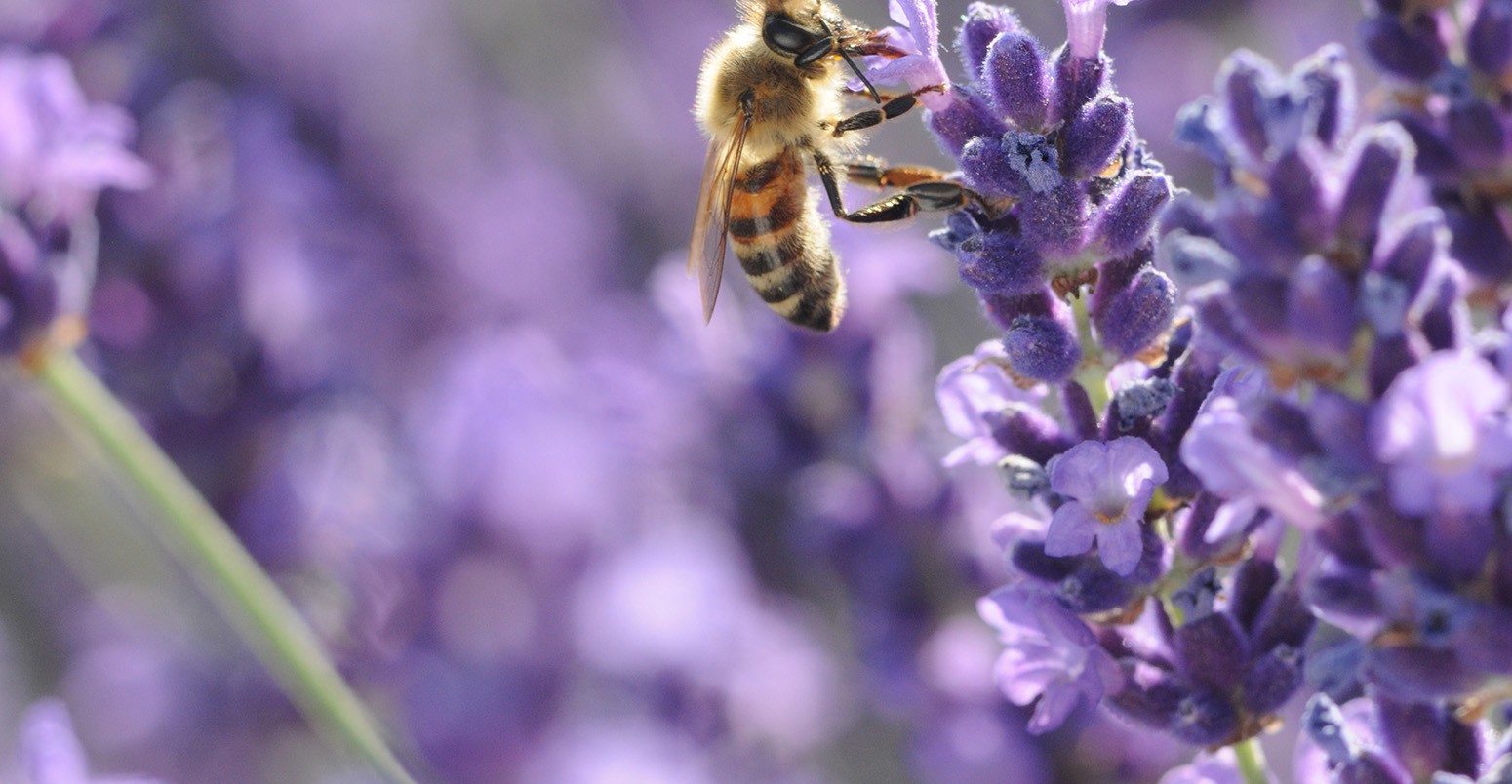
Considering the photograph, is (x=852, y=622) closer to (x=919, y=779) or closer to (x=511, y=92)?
(x=919, y=779)

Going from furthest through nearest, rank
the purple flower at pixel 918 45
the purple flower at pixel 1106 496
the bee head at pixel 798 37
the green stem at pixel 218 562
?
the bee head at pixel 798 37 → the green stem at pixel 218 562 → the purple flower at pixel 918 45 → the purple flower at pixel 1106 496

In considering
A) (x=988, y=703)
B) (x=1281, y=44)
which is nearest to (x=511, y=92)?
(x=1281, y=44)

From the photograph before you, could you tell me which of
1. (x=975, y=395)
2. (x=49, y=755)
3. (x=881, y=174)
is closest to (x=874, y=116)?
(x=881, y=174)

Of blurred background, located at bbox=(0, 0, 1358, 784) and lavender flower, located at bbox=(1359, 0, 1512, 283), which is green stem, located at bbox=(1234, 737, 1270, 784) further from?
blurred background, located at bbox=(0, 0, 1358, 784)

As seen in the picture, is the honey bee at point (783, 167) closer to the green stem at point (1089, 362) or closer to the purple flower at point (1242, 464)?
the green stem at point (1089, 362)

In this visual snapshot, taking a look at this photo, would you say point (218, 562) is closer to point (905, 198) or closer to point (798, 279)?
point (798, 279)

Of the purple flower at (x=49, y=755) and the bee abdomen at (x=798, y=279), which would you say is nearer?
the purple flower at (x=49, y=755)

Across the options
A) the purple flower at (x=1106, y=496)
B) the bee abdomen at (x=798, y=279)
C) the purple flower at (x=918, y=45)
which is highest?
the purple flower at (x=918, y=45)

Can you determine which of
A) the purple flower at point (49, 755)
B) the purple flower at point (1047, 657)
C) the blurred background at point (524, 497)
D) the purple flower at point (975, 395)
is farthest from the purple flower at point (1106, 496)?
the purple flower at point (49, 755)
